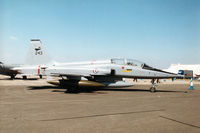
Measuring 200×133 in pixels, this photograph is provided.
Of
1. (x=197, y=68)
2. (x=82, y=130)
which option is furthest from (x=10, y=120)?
(x=197, y=68)

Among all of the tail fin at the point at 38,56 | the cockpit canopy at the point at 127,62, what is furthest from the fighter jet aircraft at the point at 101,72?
the tail fin at the point at 38,56

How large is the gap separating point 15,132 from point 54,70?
34.6 feet

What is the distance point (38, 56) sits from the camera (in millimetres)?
16344

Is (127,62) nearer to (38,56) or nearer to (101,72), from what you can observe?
(101,72)

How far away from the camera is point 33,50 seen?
53.9 ft

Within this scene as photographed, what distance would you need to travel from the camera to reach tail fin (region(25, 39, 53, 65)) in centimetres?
1634

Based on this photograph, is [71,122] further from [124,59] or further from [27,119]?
[124,59]

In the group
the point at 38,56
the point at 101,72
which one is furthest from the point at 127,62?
the point at 38,56

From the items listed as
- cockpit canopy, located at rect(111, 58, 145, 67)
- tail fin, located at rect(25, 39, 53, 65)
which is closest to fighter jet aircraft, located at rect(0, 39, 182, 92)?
cockpit canopy, located at rect(111, 58, 145, 67)

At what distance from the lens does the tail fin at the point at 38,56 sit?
643 inches

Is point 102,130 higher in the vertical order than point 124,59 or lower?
lower

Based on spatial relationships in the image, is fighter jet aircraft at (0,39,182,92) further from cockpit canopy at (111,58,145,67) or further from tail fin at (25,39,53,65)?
tail fin at (25,39,53,65)

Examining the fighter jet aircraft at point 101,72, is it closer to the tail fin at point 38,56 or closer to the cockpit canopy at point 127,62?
the cockpit canopy at point 127,62

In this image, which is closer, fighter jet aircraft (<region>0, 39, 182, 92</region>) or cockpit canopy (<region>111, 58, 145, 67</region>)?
fighter jet aircraft (<region>0, 39, 182, 92</region>)
